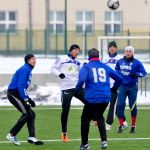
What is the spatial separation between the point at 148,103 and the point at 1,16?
22510 mm

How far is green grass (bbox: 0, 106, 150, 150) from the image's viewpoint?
49.6 feet

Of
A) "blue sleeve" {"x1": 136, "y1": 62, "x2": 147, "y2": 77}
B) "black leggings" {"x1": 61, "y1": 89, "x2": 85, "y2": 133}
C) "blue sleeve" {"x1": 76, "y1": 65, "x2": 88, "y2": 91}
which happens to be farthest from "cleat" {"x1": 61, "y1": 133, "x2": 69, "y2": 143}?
"blue sleeve" {"x1": 136, "y1": 62, "x2": 147, "y2": 77}

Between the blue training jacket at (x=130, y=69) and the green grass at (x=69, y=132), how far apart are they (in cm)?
110

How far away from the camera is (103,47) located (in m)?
27.7

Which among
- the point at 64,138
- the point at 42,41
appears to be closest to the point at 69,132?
the point at 64,138

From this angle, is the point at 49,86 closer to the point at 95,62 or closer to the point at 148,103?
the point at 148,103

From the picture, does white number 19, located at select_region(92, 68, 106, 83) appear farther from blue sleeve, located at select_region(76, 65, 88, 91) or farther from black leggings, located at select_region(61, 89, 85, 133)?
black leggings, located at select_region(61, 89, 85, 133)

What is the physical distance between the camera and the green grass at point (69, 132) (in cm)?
1511

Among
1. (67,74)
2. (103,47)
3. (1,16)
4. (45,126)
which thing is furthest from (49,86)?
(1,16)

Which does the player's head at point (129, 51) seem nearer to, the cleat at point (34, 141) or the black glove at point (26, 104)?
the black glove at point (26, 104)

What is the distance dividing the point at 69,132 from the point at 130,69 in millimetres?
1807

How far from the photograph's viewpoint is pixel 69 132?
1733cm

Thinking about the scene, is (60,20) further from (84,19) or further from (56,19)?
(84,19)

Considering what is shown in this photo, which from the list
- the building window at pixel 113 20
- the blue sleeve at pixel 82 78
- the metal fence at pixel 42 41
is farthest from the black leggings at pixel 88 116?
the building window at pixel 113 20
